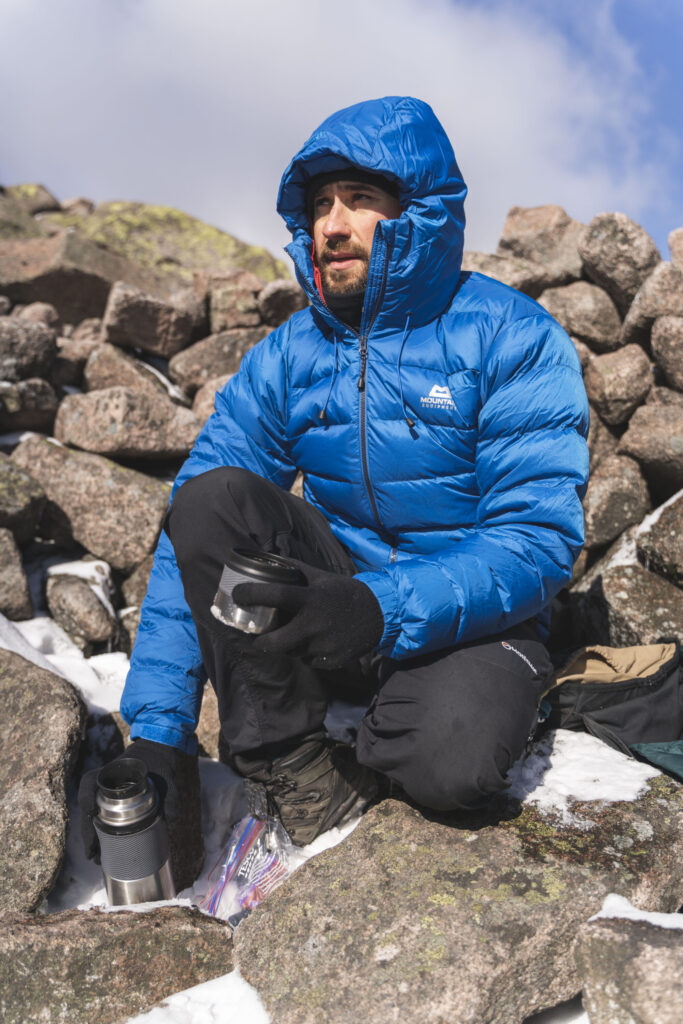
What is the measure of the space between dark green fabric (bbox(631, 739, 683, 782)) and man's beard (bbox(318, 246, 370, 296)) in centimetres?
230

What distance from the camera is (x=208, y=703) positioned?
409cm

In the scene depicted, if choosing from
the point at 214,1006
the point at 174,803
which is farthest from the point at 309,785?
the point at 214,1006

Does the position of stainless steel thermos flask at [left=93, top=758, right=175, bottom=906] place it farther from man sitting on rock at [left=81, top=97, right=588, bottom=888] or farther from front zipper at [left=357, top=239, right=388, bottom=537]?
front zipper at [left=357, top=239, right=388, bottom=537]

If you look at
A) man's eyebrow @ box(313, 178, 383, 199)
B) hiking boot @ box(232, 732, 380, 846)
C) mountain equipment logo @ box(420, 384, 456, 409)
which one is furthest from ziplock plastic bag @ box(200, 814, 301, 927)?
man's eyebrow @ box(313, 178, 383, 199)

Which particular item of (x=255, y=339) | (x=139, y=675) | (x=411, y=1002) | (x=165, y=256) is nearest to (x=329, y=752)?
(x=139, y=675)

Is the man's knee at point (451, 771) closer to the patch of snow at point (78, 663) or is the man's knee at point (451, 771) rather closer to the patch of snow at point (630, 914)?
the patch of snow at point (630, 914)

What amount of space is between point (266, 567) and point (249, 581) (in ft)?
0.23

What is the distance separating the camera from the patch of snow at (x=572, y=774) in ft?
9.86

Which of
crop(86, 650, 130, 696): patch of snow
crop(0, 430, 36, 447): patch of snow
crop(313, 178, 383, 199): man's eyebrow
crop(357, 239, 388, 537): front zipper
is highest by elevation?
crop(313, 178, 383, 199): man's eyebrow

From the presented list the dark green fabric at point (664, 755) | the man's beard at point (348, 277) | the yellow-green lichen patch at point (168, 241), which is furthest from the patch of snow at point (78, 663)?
the yellow-green lichen patch at point (168, 241)

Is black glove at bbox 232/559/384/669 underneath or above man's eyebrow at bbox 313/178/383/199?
underneath

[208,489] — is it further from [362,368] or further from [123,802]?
[123,802]

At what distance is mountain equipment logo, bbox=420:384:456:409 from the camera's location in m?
3.27

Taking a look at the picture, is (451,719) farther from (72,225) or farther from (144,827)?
(72,225)
